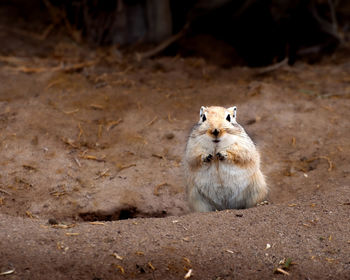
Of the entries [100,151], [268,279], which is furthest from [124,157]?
[268,279]

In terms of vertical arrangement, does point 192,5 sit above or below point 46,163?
above

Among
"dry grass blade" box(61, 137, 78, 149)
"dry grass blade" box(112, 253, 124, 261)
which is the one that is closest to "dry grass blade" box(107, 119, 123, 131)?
"dry grass blade" box(61, 137, 78, 149)

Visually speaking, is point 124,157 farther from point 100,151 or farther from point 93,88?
point 93,88

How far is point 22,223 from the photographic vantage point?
411 centimetres

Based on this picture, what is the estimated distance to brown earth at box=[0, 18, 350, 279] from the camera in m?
3.59

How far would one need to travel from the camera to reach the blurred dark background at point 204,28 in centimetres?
914

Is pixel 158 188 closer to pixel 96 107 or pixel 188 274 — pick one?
pixel 96 107

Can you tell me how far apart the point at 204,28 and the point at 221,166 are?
5409mm

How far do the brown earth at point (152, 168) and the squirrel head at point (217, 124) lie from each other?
2.53 ft

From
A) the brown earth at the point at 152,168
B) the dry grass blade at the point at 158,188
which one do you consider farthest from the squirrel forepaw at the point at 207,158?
the dry grass blade at the point at 158,188

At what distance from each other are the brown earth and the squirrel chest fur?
0.46m

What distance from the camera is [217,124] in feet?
16.2

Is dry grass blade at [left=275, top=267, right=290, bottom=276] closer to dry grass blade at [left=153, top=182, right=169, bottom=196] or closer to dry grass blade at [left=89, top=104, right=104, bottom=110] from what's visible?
dry grass blade at [left=153, top=182, right=169, bottom=196]

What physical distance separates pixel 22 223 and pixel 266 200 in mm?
2431
